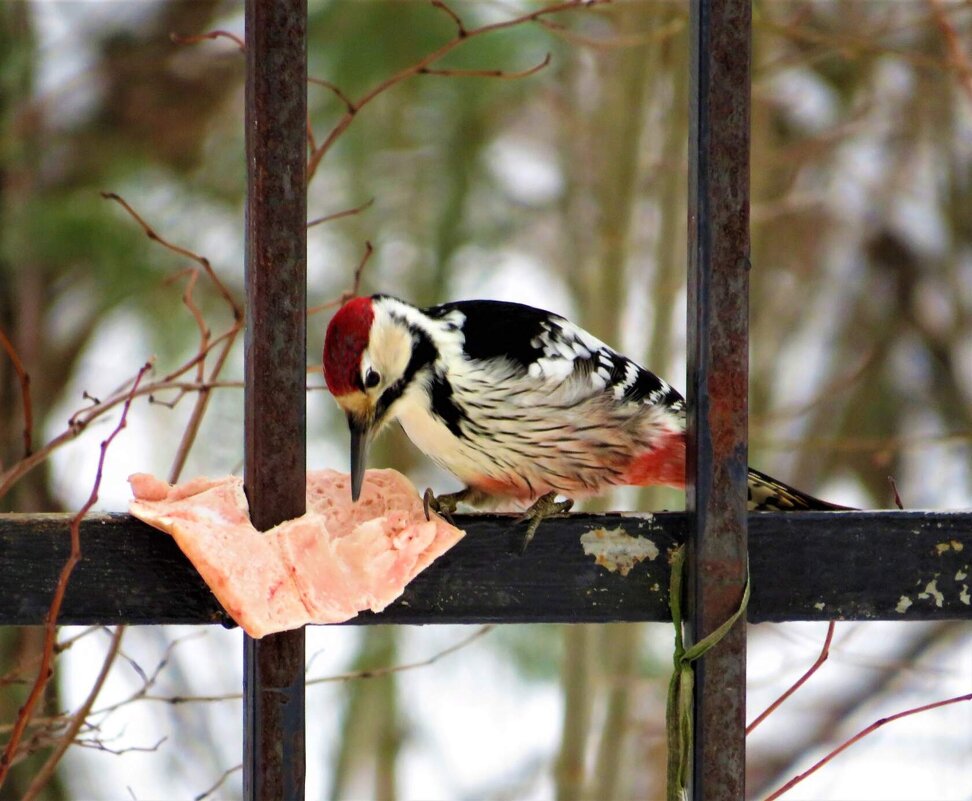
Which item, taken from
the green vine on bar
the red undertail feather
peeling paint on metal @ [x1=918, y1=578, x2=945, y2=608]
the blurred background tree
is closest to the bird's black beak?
the green vine on bar

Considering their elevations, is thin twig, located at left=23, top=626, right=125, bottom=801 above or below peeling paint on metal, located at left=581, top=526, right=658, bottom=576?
below

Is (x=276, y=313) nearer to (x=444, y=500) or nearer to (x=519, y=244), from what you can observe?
(x=444, y=500)

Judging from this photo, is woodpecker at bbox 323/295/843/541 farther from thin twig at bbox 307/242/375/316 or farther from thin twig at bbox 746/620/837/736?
thin twig at bbox 746/620/837/736

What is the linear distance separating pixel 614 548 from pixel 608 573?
3cm

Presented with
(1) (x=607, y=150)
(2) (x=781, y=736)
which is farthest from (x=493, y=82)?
(2) (x=781, y=736)

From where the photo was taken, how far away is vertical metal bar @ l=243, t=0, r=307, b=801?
1298 mm

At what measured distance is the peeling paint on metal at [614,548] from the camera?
1.36 m

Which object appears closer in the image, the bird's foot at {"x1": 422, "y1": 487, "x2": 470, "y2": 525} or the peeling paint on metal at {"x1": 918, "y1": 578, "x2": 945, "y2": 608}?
the peeling paint on metal at {"x1": 918, "y1": 578, "x2": 945, "y2": 608}

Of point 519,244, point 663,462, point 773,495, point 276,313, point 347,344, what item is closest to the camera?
point 276,313

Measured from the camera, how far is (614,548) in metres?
1.37

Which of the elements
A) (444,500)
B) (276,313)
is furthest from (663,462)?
(276,313)

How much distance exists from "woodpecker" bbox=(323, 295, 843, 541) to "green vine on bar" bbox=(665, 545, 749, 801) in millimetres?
633

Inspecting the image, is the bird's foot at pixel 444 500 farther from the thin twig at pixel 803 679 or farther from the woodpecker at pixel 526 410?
the thin twig at pixel 803 679

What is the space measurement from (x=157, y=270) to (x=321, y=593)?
2.79 meters
